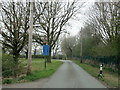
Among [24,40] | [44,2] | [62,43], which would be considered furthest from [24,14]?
[62,43]

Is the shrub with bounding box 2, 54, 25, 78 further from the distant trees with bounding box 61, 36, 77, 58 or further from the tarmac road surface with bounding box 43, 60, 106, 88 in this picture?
the distant trees with bounding box 61, 36, 77, 58

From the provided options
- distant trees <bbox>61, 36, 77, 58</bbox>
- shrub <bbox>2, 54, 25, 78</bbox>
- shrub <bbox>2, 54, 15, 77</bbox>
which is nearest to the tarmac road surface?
shrub <bbox>2, 54, 25, 78</bbox>

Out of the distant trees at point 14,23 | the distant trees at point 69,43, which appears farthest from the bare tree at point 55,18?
the distant trees at point 69,43

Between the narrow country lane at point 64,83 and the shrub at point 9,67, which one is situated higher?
the shrub at point 9,67

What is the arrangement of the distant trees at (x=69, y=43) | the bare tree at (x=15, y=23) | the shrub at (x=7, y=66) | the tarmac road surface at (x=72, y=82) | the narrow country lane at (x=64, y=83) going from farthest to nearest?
the distant trees at (x=69, y=43) < the bare tree at (x=15, y=23) < the shrub at (x=7, y=66) < the tarmac road surface at (x=72, y=82) < the narrow country lane at (x=64, y=83)

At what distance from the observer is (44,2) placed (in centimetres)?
2284

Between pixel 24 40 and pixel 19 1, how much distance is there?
13.7 feet

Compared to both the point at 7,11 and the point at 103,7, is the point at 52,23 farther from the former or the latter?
the point at 7,11


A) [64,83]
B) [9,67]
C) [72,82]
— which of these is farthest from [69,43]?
[64,83]

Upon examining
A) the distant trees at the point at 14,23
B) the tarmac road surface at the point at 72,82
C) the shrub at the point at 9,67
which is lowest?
the tarmac road surface at the point at 72,82

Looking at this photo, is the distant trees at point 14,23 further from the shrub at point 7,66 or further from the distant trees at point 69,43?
the distant trees at point 69,43

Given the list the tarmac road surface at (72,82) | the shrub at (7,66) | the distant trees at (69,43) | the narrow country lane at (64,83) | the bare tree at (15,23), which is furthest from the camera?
the distant trees at (69,43)

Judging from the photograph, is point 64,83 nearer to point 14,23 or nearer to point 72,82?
point 72,82

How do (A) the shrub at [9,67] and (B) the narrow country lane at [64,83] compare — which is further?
(A) the shrub at [9,67]
